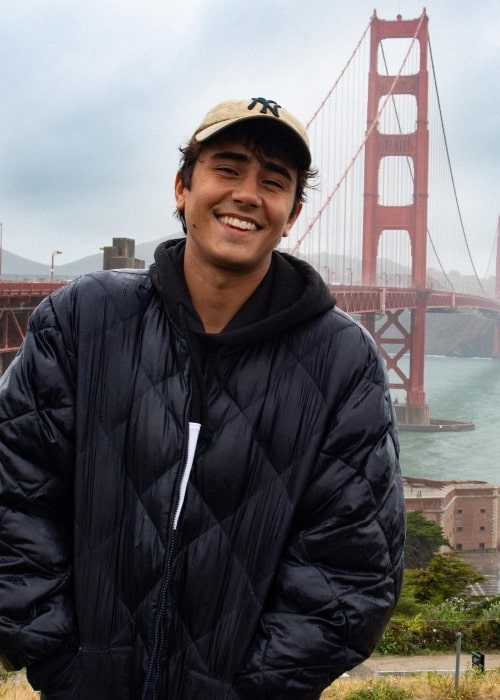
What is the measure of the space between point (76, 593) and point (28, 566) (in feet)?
0.21

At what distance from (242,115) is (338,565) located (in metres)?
0.49

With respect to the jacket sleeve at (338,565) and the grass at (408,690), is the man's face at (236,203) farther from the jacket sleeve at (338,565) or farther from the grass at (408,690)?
the grass at (408,690)

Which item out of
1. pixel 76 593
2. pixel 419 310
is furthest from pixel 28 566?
pixel 419 310

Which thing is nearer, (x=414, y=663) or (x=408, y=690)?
(x=408, y=690)

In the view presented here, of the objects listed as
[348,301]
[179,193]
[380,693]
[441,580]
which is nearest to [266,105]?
[179,193]

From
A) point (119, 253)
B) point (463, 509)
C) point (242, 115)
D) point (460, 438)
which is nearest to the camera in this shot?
point (242, 115)

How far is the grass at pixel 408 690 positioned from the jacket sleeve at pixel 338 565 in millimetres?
1622

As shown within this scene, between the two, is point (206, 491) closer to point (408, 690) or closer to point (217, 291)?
point (217, 291)

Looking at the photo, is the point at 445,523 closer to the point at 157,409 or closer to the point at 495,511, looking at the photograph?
the point at 495,511

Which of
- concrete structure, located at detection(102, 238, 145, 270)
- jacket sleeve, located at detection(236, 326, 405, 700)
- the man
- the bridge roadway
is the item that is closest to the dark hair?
the man

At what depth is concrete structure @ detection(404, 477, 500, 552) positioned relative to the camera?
51.8 ft

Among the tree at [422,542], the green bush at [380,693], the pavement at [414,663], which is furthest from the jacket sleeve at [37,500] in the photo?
the tree at [422,542]

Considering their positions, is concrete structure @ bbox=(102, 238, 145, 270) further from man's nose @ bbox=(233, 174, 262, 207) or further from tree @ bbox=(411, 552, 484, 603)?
man's nose @ bbox=(233, 174, 262, 207)

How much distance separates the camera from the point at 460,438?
25438 mm
